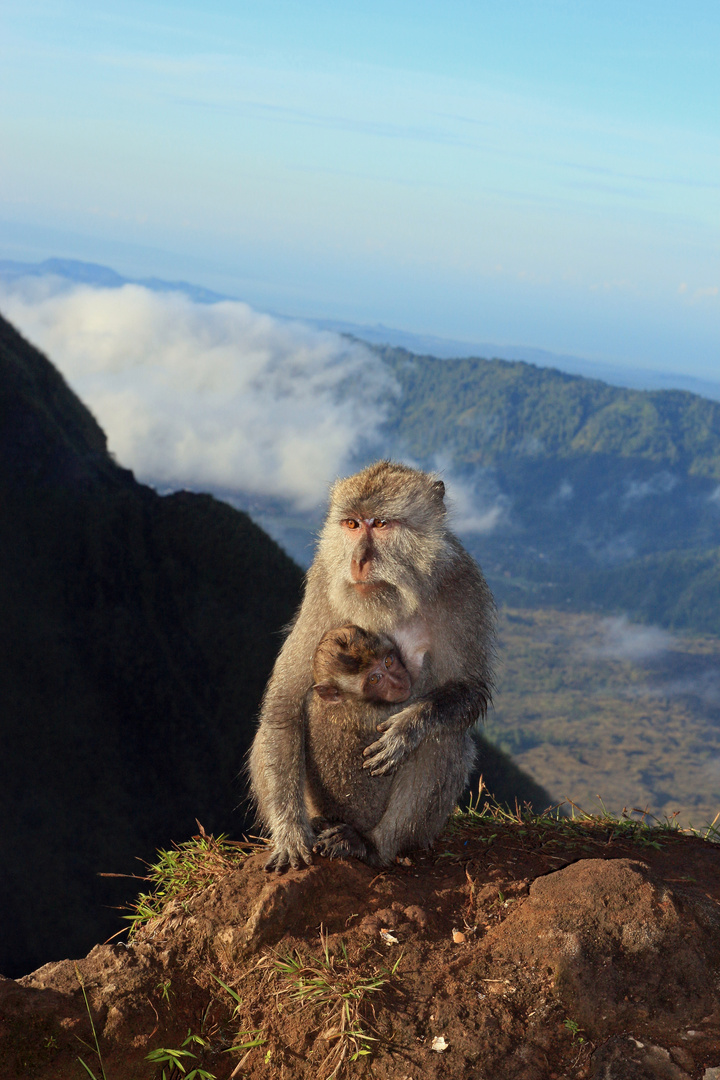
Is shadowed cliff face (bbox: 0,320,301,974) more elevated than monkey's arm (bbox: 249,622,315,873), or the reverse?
monkey's arm (bbox: 249,622,315,873)

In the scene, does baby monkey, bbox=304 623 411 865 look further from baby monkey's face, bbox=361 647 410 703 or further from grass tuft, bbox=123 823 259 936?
grass tuft, bbox=123 823 259 936

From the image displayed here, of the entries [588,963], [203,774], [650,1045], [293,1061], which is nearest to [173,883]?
[293,1061]

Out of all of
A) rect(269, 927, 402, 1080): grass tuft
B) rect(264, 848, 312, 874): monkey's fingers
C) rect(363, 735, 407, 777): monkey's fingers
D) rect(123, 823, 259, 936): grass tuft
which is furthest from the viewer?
rect(123, 823, 259, 936): grass tuft

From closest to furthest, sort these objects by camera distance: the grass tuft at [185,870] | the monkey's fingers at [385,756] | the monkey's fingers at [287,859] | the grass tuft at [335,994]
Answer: the grass tuft at [335,994] → the monkey's fingers at [385,756] → the monkey's fingers at [287,859] → the grass tuft at [185,870]

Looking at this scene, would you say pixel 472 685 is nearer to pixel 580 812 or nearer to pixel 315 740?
pixel 315 740

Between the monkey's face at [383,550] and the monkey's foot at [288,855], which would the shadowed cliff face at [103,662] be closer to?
the monkey's foot at [288,855]

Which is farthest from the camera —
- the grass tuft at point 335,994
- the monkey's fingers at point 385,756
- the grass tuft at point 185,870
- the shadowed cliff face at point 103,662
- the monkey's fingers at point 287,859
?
the shadowed cliff face at point 103,662

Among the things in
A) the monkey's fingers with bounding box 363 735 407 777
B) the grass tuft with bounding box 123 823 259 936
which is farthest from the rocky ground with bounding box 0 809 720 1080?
the monkey's fingers with bounding box 363 735 407 777

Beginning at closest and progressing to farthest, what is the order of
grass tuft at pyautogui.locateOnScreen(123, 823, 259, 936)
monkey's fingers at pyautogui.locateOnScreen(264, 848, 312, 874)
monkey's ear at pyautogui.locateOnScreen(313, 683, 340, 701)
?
monkey's fingers at pyautogui.locateOnScreen(264, 848, 312, 874)
grass tuft at pyautogui.locateOnScreen(123, 823, 259, 936)
monkey's ear at pyautogui.locateOnScreen(313, 683, 340, 701)

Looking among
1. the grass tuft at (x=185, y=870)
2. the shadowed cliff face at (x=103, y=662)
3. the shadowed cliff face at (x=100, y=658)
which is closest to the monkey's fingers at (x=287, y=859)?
the grass tuft at (x=185, y=870)
